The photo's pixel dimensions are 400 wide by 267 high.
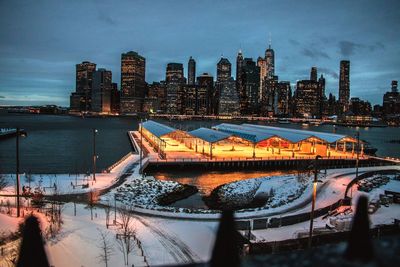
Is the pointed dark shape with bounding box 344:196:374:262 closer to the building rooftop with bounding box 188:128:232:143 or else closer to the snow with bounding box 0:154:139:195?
the snow with bounding box 0:154:139:195

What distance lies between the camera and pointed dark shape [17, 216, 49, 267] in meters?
1.72

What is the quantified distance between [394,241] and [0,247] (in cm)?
2017

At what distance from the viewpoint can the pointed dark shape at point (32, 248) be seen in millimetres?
1723

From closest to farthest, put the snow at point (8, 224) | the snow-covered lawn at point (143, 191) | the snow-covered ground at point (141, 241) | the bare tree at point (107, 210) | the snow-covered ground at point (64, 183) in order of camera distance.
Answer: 1. the snow-covered ground at point (141, 241)
2. the snow at point (8, 224)
3. the bare tree at point (107, 210)
4. the snow-covered lawn at point (143, 191)
5. the snow-covered ground at point (64, 183)

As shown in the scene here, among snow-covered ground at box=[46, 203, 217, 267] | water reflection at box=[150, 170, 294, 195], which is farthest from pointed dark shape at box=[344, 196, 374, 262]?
water reflection at box=[150, 170, 294, 195]

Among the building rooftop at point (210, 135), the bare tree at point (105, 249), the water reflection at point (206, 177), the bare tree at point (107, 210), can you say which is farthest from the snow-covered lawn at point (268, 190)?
the building rooftop at point (210, 135)

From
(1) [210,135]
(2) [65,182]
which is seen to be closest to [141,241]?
(2) [65,182]

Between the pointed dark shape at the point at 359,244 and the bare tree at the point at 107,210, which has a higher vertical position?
the pointed dark shape at the point at 359,244

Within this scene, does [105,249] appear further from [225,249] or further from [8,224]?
[225,249]

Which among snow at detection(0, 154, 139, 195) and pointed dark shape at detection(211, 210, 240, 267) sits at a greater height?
pointed dark shape at detection(211, 210, 240, 267)

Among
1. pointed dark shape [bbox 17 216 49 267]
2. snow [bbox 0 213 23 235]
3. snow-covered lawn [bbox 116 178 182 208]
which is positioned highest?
pointed dark shape [bbox 17 216 49 267]

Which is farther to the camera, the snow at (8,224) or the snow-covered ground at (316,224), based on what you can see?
the snow-covered ground at (316,224)

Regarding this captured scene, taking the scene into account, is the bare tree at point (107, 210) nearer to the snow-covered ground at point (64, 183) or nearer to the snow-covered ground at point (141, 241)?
the snow-covered ground at point (141, 241)

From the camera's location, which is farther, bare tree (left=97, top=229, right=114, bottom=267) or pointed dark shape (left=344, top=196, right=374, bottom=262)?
bare tree (left=97, top=229, right=114, bottom=267)
